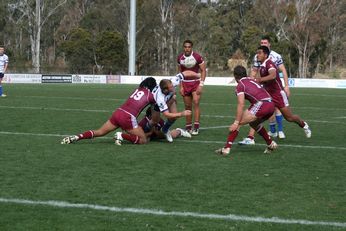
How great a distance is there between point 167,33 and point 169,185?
206 feet

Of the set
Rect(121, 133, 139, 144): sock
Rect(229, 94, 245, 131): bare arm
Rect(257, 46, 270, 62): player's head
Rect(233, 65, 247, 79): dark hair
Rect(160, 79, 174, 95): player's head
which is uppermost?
Rect(257, 46, 270, 62): player's head

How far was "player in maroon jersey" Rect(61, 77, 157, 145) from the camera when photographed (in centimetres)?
1016

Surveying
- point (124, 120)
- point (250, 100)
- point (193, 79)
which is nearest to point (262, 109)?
point (250, 100)

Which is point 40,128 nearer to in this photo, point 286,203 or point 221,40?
point 286,203

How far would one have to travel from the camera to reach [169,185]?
22.6 ft

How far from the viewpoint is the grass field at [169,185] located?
5.45 meters

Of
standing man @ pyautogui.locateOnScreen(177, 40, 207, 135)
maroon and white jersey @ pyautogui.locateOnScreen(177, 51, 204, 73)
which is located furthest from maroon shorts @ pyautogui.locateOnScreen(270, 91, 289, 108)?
maroon and white jersey @ pyautogui.locateOnScreen(177, 51, 204, 73)

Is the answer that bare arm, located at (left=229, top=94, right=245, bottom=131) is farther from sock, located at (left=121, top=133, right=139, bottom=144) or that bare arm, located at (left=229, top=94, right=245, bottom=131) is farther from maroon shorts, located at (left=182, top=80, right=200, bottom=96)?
maroon shorts, located at (left=182, top=80, right=200, bottom=96)

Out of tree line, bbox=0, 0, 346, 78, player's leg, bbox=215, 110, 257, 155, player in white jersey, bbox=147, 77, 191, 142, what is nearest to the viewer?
player's leg, bbox=215, 110, 257, 155

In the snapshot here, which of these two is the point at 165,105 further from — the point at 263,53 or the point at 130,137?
the point at 263,53

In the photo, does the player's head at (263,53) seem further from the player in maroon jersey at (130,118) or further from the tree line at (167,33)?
the tree line at (167,33)

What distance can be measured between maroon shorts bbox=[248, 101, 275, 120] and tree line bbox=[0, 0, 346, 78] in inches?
2113

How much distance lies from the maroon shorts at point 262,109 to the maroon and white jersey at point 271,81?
1.77 m

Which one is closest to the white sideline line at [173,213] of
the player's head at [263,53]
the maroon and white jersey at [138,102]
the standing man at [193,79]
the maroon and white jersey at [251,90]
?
the maroon and white jersey at [251,90]
